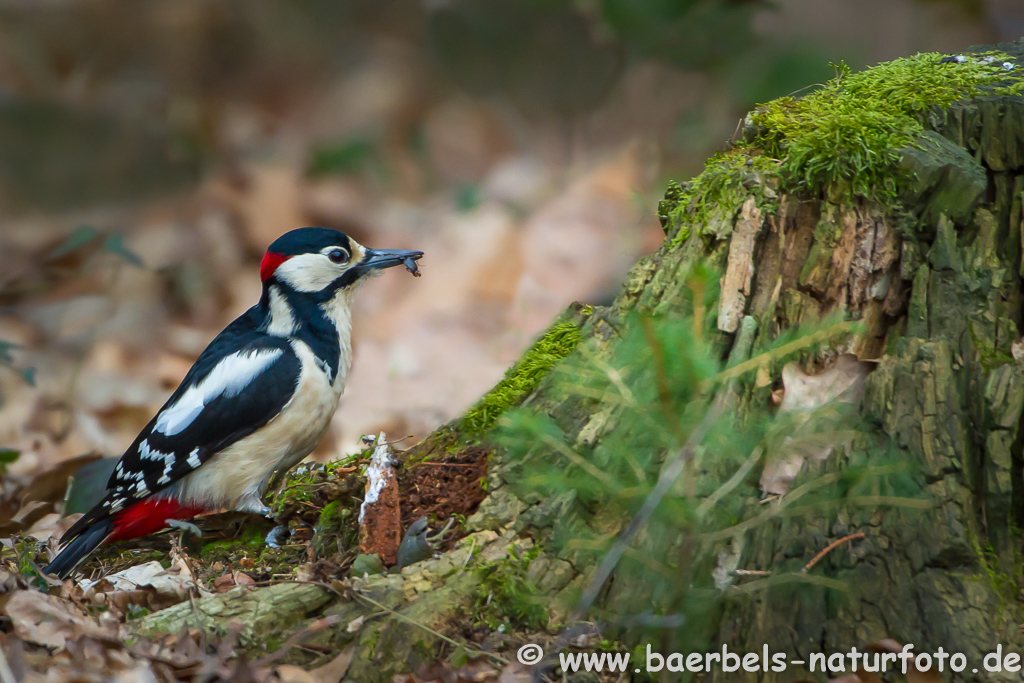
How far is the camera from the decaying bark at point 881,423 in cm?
209

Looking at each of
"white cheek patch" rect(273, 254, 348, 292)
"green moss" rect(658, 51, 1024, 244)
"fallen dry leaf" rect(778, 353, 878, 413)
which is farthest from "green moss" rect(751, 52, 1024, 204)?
"white cheek patch" rect(273, 254, 348, 292)

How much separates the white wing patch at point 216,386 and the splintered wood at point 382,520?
1.07 m

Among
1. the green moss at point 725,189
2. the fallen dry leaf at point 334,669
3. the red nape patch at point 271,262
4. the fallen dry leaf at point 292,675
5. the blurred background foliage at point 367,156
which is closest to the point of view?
the fallen dry leaf at point 292,675

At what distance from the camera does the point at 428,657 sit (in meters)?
2.22

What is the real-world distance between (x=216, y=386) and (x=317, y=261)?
0.65m

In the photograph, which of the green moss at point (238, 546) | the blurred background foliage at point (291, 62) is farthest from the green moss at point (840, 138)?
the blurred background foliage at point (291, 62)

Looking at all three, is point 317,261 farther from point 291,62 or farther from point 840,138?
point 291,62

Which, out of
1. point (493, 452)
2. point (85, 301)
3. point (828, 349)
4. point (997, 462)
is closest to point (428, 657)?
point (493, 452)

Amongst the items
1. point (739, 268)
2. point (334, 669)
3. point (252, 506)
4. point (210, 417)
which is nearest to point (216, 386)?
point (210, 417)

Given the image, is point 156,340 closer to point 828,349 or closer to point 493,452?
point 493,452

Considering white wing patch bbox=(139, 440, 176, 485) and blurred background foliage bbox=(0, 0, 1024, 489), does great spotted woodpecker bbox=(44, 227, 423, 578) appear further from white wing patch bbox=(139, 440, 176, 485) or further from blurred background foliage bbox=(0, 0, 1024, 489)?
blurred background foliage bbox=(0, 0, 1024, 489)

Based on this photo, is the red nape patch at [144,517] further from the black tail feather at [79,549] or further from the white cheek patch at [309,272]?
the white cheek patch at [309,272]

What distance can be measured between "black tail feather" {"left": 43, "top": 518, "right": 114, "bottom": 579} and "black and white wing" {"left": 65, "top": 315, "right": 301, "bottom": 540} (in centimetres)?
19

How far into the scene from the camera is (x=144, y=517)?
3.25m
